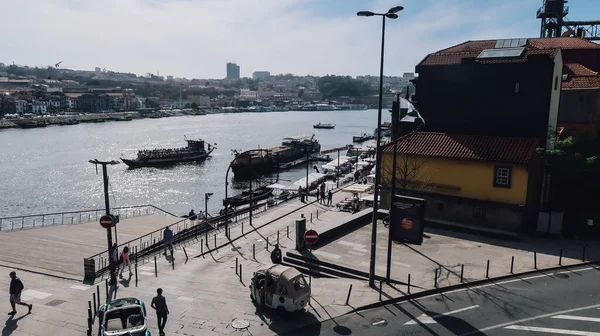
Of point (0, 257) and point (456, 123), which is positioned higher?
point (456, 123)

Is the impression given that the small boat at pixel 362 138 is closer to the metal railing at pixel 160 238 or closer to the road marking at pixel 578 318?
the metal railing at pixel 160 238

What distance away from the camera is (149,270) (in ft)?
69.1

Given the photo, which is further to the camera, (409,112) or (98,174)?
(98,174)

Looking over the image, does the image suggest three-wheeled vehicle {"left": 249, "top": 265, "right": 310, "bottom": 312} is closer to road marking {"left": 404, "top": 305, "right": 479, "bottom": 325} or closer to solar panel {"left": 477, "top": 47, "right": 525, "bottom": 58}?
road marking {"left": 404, "top": 305, "right": 479, "bottom": 325}

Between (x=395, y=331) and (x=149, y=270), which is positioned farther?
(x=149, y=270)

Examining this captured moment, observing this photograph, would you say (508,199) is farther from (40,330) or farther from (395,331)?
(40,330)

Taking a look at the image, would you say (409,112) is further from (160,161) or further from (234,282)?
(160,161)

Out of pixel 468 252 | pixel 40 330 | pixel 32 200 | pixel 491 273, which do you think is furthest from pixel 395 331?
pixel 32 200

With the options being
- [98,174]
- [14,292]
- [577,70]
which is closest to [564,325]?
[14,292]

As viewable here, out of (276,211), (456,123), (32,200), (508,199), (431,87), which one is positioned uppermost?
(431,87)

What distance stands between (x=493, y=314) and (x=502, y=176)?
12354 mm

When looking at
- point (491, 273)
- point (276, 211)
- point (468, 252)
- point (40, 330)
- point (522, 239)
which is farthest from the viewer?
point (276, 211)

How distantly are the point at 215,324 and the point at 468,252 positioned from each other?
13.9 metres

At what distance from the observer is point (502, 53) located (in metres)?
29.5
